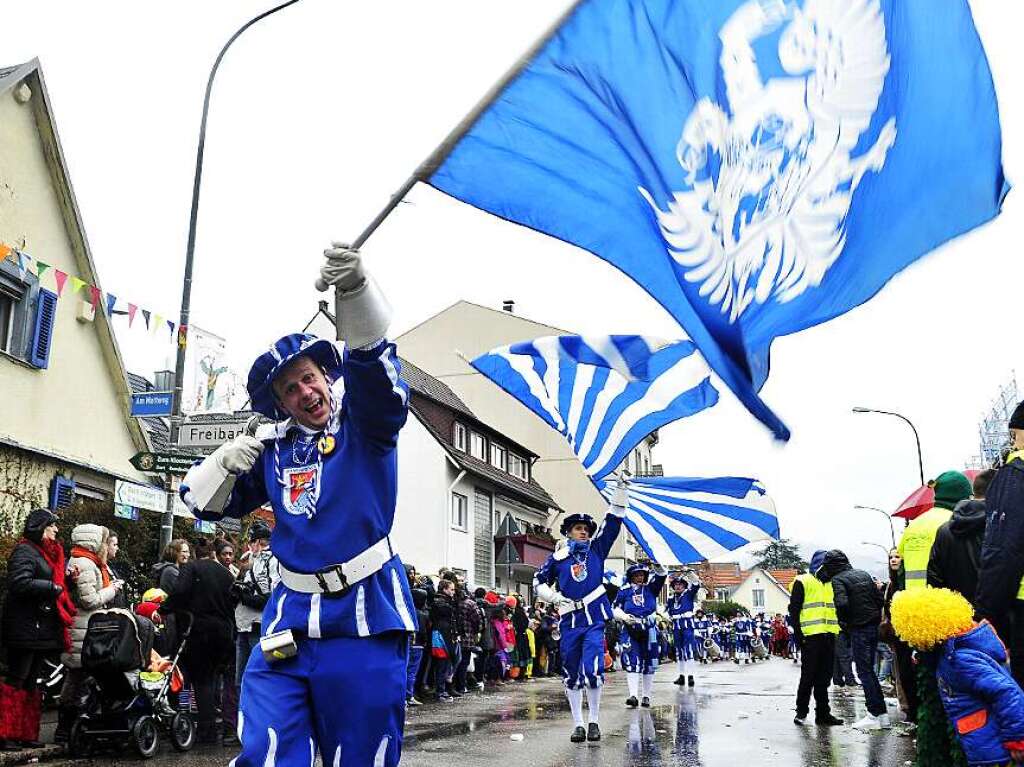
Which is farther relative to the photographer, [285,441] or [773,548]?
[773,548]

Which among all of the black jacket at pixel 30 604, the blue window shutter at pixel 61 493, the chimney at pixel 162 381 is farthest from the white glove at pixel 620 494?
the chimney at pixel 162 381

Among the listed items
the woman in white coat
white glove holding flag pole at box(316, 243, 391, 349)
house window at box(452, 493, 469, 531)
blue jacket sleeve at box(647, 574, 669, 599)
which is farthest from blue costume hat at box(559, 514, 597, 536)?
house window at box(452, 493, 469, 531)

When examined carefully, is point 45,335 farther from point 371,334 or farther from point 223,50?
point 371,334

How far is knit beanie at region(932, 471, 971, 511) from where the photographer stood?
22.9 ft

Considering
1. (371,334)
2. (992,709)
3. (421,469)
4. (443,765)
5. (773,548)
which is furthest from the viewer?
(773,548)

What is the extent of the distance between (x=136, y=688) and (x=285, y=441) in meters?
5.63

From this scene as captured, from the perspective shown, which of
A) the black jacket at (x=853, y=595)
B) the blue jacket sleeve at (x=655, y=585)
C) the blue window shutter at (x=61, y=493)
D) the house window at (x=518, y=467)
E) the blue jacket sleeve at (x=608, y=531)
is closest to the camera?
the blue jacket sleeve at (x=608, y=531)

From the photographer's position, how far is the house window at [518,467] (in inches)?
1679

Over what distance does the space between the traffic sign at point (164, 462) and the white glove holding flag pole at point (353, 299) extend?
8.24 meters

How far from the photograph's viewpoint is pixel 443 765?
8633mm

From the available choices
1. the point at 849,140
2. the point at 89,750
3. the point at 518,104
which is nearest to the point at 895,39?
the point at 849,140

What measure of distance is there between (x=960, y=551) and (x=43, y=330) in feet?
45.9

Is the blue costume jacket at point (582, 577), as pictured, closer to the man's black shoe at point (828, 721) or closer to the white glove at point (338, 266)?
the man's black shoe at point (828, 721)

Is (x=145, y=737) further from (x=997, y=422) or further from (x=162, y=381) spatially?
(x=997, y=422)
